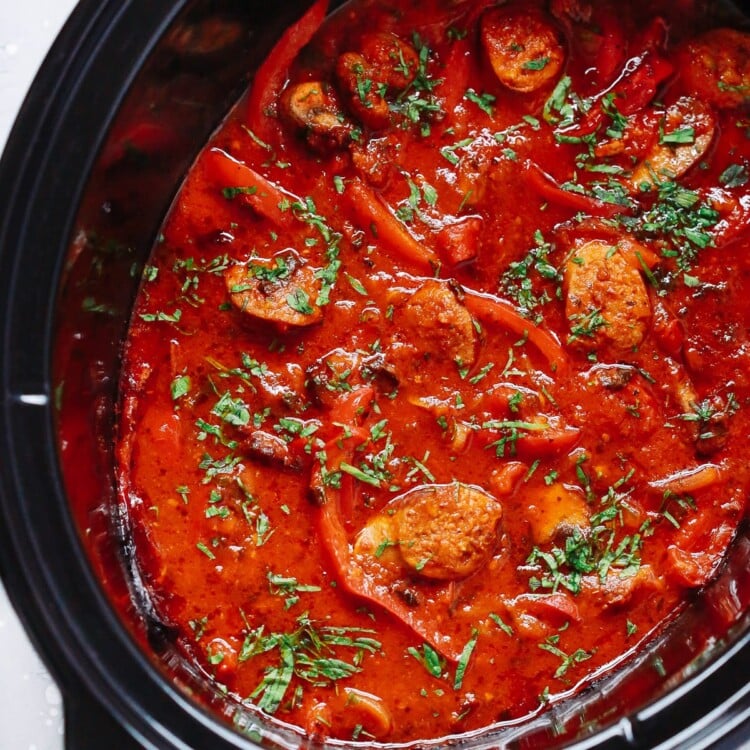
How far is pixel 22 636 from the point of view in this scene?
11.1 feet

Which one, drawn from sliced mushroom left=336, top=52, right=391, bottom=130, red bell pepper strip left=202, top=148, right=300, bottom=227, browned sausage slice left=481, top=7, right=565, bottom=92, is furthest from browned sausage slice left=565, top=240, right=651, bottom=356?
red bell pepper strip left=202, top=148, right=300, bottom=227

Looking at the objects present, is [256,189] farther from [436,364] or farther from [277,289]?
[436,364]

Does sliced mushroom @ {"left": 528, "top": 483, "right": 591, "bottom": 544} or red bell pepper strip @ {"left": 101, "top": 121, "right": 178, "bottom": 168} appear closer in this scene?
red bell pepper strip @ {"left": 101, "top": 121, "right": 178, "bottom": 168}

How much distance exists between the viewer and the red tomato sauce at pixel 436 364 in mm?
3771

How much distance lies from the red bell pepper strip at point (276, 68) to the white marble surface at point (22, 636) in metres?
0.72

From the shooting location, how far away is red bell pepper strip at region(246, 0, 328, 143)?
3822 millimetres

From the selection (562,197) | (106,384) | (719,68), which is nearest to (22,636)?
(106,384)

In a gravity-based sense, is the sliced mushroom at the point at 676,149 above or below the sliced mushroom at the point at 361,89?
below

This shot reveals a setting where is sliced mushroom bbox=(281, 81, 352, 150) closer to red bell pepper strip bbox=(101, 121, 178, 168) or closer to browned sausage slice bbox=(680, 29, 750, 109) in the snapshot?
red bell pepper strip bbox=(101, 121, 178, 168)

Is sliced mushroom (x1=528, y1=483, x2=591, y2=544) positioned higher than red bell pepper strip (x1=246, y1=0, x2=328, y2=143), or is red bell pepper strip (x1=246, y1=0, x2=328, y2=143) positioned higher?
red bell pepper strip (x1=246, y1=0, x2=328, y2=143)

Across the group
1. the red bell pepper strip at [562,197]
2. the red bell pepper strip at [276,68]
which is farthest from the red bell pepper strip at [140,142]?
the red bell pepper strip at [562,197]

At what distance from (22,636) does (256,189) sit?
1.75 metres

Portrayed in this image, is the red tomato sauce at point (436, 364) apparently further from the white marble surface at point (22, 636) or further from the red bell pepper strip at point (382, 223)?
the white marble surface at point (22, 636)

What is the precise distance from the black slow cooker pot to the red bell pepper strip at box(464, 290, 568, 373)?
3.83 feet
